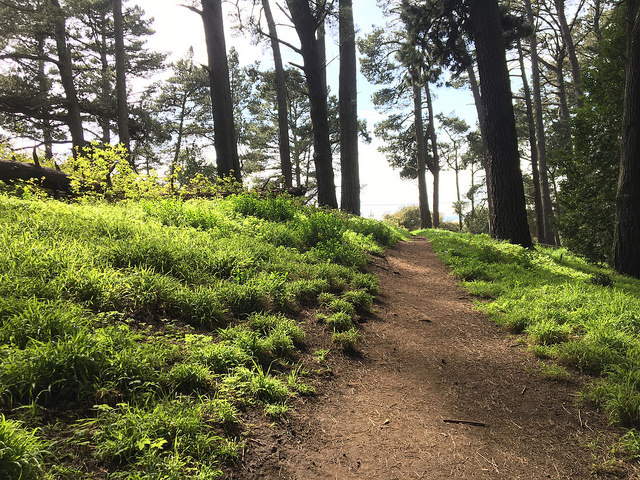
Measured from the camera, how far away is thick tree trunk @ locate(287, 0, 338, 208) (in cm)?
888

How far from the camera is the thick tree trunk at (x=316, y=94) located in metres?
8.88

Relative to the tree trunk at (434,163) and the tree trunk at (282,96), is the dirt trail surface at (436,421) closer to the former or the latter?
the tree trunk at (282,96)

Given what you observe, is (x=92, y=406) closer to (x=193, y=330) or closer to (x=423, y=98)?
(x=193, y=330)

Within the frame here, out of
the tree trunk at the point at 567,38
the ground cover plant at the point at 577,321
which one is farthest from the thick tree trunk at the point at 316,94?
the tree trunk at the point at 567,38

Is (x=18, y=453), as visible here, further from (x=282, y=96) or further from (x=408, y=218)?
(x=408, y=218)

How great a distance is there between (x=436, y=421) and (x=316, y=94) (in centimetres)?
913

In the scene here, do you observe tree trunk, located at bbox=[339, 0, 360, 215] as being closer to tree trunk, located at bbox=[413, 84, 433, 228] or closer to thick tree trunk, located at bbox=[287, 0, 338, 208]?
thick tree trunk, located at bbox=[287, 0, 338, 208]

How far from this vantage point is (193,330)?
285cm

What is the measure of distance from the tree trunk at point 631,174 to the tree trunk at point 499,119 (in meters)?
2.07

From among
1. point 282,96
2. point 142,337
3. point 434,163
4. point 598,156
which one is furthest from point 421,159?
point 142,337

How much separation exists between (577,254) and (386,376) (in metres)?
8.74

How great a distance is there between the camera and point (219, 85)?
31.2 feet

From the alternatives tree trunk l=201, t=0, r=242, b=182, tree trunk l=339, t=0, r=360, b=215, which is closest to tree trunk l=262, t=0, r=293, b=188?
tree trunk l=339, t=0, r=360, b=215

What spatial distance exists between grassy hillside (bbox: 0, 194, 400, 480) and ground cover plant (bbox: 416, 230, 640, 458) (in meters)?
1.88
